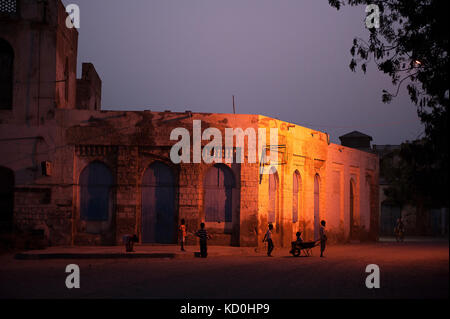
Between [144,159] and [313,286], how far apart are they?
12.5m

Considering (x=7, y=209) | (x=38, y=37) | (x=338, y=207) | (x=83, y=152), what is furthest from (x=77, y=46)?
(x=338, y=207)

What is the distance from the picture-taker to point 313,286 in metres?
11.6

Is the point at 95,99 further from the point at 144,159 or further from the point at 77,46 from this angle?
the point at 144,159

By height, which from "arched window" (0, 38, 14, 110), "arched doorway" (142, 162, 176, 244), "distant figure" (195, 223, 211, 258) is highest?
"arched window" (0, 38, 14, 110)

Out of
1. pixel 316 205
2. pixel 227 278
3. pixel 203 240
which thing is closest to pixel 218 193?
pixel 203 240

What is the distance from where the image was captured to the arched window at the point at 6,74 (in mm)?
22297

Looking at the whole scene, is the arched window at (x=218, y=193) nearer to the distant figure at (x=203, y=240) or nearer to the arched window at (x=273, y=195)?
the arched window at (x=273, y=195)

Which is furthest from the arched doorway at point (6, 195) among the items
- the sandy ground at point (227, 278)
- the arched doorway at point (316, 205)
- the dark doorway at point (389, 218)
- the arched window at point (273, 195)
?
the dark doorway at point (389, 218)

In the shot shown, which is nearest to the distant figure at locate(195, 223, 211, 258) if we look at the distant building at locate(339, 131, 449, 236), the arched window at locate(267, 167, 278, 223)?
the arched window at locate(267, 167, 278, 223)

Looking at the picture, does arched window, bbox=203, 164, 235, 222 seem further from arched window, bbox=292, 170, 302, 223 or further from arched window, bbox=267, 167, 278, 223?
arched window, bbox=292, 170, 302, 223

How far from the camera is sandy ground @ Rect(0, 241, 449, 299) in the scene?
407 inches

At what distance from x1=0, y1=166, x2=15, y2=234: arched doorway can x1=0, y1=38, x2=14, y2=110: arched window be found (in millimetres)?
2845

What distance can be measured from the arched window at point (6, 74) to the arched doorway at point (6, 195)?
2845 millimetres

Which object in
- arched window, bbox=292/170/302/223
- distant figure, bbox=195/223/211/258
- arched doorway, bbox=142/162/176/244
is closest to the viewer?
distant figure, bbox=195/223/211/258
